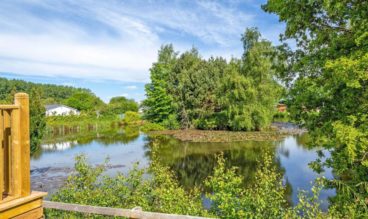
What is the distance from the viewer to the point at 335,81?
5.23 metres

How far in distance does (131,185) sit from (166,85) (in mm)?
30794

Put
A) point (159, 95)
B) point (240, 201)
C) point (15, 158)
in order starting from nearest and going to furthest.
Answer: point (15, 158)
point (240, 201)
point (159, 95)

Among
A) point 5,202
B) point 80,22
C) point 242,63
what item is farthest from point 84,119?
point 5,202

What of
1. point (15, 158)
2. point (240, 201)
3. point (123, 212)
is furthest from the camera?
point (240, 201)

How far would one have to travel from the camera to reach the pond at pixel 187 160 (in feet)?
40.4

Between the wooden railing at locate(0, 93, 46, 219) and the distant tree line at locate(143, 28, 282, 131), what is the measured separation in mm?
25541

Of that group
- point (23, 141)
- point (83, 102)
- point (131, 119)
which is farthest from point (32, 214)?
point (83, 102)

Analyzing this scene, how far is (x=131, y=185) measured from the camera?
5914mm

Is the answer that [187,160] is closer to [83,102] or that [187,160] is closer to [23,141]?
[23,141]

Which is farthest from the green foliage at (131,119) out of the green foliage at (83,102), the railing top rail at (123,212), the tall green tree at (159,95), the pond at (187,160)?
the railing top rail at (123,212)

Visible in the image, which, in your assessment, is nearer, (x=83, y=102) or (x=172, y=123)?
(x=172, y=123)

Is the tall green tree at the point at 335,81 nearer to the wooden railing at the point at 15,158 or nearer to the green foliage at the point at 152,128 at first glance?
the wooden railing at the point at 15,158

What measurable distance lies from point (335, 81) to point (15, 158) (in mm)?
5111

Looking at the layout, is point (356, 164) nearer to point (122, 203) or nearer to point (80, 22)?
point (122, 203)
